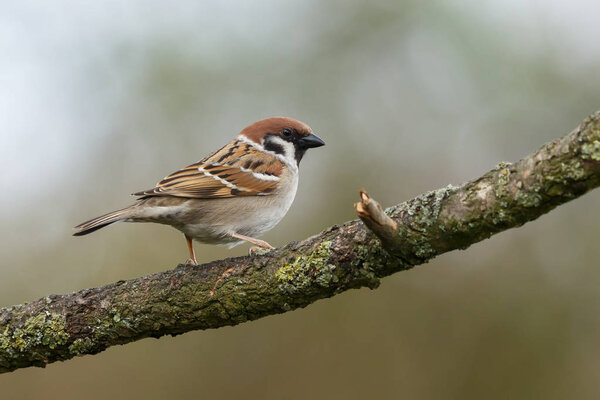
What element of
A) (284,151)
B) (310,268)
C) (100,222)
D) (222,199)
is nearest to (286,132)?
(284,151)

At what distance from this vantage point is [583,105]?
7977 mm

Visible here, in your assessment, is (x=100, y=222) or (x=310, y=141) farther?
(x=310, y=141)

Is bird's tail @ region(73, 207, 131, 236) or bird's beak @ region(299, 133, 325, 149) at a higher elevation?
bird's beak @ region(299, 133, 325, 149)

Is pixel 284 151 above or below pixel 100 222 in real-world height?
above

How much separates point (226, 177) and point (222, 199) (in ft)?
0.95

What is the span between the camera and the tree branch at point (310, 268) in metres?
2.73

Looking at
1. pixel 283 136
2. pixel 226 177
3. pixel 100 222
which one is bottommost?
pixel 100 222

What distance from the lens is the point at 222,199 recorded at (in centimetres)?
527

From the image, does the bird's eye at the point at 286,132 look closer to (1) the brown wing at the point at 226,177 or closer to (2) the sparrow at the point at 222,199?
(2) the sparrow at the point at 222,199

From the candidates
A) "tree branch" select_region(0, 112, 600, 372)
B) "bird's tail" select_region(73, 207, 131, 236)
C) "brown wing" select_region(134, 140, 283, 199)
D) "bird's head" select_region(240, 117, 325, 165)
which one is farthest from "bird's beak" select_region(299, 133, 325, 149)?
"tree branch" select_region(0, 112, 600, 372)

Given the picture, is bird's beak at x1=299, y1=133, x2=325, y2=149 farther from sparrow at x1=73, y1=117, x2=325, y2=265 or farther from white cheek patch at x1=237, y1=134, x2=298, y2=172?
sparrow at x1=73, y1=117, x2=325, y2=265

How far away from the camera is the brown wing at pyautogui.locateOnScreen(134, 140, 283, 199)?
5.14 meters

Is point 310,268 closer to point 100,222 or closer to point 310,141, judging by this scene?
point 100,222

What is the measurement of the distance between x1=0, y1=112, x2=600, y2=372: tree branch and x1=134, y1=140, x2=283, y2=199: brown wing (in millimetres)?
1047
